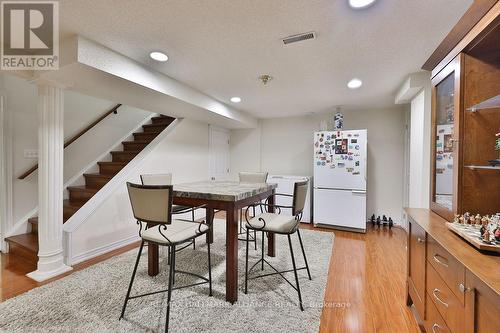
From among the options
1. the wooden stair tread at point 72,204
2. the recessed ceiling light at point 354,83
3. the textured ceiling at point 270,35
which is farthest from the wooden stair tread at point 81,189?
the recessed ceiling light at point 354,83

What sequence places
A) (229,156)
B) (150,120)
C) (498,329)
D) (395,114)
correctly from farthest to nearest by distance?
(229,156) → (150,120) → (395,114) → (498,329)

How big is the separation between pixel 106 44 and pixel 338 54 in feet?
6.75

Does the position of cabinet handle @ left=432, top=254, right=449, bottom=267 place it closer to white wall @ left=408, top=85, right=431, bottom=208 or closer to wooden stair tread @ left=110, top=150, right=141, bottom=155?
white wall @ left=408, top=85, right=431, bottom=208

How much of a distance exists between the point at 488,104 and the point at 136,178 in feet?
12.1

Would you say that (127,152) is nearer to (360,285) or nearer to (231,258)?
(231,258)

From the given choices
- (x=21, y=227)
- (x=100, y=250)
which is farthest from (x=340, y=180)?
(x=21, y=227)

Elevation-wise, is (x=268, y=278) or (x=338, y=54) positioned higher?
(x=338, y=54)

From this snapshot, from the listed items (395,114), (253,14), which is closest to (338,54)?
(253,14)

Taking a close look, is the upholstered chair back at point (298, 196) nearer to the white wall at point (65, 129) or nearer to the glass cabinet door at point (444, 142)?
the glass cabinet door at point (444, 142)

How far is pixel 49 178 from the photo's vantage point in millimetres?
2242

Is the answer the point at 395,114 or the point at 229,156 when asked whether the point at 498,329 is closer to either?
the point at 395,114

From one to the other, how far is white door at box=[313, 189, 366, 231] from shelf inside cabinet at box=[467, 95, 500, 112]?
2.58 m

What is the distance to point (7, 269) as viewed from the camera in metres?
2.35

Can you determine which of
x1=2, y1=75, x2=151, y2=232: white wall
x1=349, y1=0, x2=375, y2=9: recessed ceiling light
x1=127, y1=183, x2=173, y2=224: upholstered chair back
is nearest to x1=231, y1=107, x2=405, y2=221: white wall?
x1=2, y1=75, x2=151, y2=232: white wall
